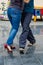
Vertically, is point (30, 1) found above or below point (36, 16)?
above

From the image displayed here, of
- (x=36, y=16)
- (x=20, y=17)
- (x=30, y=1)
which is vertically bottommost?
(x=36, y=16)

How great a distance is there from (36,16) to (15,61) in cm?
713

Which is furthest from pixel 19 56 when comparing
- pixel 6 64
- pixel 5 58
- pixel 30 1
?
pixel 30 1

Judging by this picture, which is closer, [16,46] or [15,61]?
[15,61]

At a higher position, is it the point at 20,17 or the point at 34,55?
the point at 20,17

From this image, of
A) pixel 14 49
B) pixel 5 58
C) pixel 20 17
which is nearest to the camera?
pixel 5 58

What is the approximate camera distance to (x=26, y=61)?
3.88 meters

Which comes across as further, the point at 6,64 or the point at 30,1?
the point at 30,1

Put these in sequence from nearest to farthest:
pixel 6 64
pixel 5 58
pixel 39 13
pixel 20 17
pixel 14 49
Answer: pixel 6 64
pixel 5 58
pixel 20 17
pixel 14 49
pixel 39 13

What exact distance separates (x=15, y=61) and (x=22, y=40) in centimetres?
74

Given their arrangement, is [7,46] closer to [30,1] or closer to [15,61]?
[15,61]

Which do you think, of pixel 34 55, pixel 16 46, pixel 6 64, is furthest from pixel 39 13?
pixel 6 64

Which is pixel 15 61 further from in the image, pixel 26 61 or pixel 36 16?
pixel 36 16

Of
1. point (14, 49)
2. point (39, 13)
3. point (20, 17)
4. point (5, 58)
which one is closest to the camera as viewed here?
point (5, 58)
